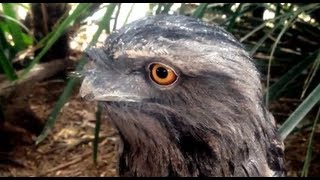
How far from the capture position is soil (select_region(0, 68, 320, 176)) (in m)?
3.49

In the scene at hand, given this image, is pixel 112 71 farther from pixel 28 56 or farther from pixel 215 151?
pixel 28 56

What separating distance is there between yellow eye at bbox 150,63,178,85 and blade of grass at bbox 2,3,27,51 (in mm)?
1870

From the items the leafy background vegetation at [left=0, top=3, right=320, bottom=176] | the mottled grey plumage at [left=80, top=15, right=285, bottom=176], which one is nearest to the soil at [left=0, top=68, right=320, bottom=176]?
the leafy background vegetation at [left=0, top=3, right=320, bottom=176]

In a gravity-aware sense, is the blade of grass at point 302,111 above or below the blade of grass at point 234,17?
below

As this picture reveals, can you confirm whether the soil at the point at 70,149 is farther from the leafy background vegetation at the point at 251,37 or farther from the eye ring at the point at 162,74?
the eye ring at the point at 162,74

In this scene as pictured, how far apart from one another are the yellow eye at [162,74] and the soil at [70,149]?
179 centimetres

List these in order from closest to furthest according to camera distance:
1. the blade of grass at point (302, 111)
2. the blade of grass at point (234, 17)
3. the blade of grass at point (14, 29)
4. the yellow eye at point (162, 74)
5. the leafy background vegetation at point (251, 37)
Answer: the yellow eye at point (162, 74), the blade of grass at point (302, 111), the blade of grass at point (234, 17), the leafy background vegetation at point (251, 37), the blade of grass at point (14, 29)

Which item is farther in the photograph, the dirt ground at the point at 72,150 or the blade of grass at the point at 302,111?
the dirt ground at the point at 72,150

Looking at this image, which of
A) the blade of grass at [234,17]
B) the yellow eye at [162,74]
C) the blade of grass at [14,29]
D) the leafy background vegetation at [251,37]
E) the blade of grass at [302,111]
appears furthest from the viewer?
the blade of grass at [14,29]

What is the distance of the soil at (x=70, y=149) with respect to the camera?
137 inches

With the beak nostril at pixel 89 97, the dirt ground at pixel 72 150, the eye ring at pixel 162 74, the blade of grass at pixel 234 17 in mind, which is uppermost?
the blade of grass at pixel 234 17

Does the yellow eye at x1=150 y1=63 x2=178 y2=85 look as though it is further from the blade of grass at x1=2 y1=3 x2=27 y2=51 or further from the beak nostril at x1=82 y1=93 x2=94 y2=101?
the blade of grass at x1=2 y1=3 x2=27 y2=51

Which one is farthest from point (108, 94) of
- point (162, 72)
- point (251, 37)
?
point (251, 37)

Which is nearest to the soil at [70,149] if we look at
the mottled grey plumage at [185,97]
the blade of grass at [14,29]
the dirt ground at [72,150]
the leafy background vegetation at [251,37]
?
the dirt ground at [72,150]
